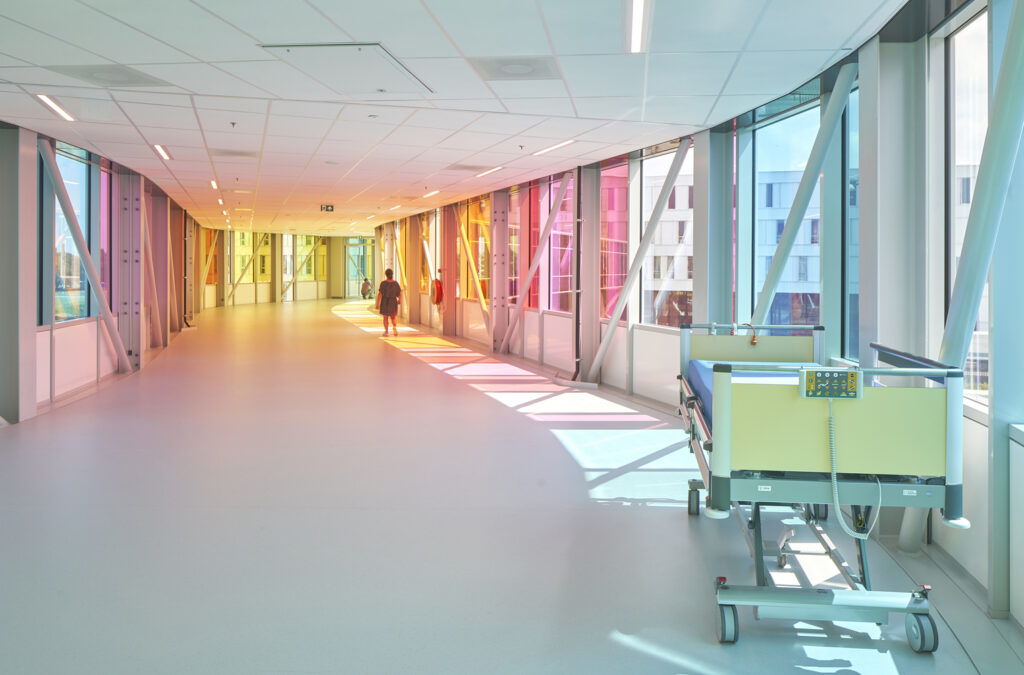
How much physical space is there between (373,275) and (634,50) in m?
39.3

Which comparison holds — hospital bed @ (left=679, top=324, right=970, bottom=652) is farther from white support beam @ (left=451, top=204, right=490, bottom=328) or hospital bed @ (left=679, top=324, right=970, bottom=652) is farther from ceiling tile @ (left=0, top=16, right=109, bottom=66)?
white support beam @ (left=451, top=204, right=490, bottom=328)

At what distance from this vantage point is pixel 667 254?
1010 centimetres

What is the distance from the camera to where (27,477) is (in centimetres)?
613

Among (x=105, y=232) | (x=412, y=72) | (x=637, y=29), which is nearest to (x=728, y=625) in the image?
(x=637, y=29)

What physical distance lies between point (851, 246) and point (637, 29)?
268 centimetres

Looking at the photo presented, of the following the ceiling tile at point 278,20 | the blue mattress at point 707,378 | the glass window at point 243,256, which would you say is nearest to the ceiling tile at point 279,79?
the ceiling tile at point 278,20

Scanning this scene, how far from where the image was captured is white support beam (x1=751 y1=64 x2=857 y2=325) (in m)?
5.88

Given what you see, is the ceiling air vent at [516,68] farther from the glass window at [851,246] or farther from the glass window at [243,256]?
the glass window at [243,256]

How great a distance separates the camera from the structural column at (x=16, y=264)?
816 centimetres

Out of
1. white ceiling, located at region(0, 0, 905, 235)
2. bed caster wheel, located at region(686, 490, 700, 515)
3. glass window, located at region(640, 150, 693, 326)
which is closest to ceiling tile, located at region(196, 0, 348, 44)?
white ceiling, located at region(0, 0, 905, 235)

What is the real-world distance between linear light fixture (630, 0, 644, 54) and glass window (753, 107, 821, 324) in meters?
2.12

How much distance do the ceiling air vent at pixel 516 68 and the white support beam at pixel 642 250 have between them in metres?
3.33

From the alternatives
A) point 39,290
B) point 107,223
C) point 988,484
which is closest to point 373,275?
→ point 107,223

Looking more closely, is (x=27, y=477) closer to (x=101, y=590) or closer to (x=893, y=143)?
(x=101, y=590)
